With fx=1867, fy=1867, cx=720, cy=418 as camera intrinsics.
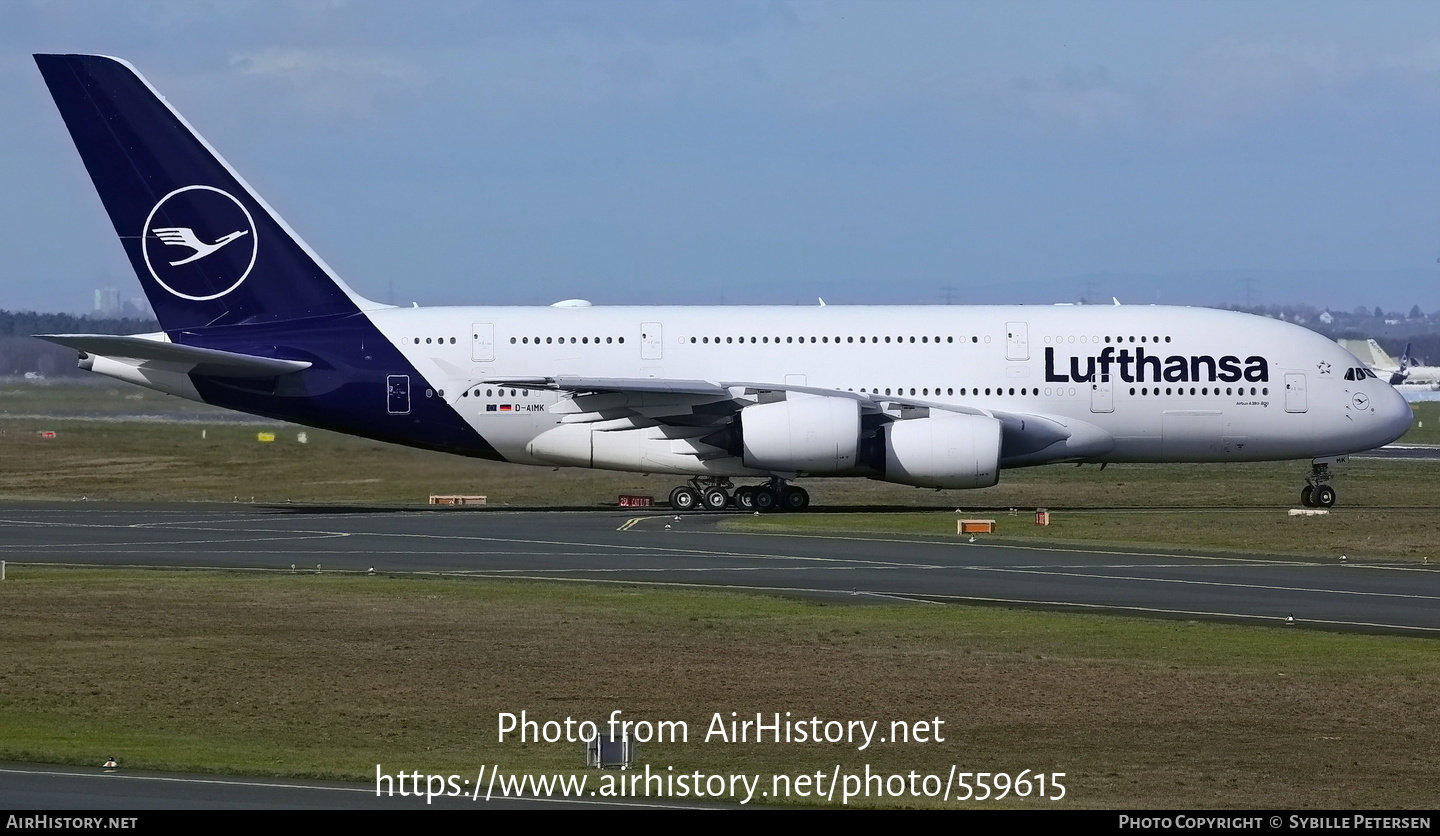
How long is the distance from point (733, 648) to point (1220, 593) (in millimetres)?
9636

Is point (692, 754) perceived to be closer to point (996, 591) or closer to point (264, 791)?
point (264, 791)

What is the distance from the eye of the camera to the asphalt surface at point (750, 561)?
93.2 feet

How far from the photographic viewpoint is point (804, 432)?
4412 centimetres

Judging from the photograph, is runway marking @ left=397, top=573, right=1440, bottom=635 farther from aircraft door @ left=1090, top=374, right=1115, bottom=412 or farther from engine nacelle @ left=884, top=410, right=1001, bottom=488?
aircraft door @ left=1090, top=374, right=1115, bottom=412

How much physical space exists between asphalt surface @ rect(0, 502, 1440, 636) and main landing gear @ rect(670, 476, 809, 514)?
235 centimetres

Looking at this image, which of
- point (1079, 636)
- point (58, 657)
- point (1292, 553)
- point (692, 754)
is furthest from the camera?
point (1292, 553)

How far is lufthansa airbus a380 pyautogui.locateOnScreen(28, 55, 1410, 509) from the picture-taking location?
45281 mm

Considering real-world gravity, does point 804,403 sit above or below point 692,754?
above

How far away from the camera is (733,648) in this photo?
23.3 meters

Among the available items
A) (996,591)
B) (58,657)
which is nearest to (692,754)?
(58,657)

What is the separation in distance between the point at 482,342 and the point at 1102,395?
15342 mm

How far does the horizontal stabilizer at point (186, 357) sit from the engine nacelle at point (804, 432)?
1119 centimetres

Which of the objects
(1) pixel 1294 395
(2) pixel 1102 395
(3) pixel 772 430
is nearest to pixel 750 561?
(3) pixel 772 430

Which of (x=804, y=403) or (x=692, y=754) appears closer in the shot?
(x=692, y=754)
